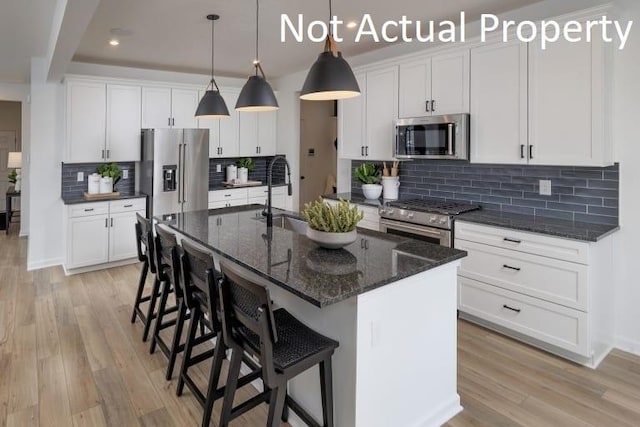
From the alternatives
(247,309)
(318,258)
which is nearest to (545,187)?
(318,258)

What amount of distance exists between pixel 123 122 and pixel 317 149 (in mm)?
3283

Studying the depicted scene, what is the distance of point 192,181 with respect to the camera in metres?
5.38

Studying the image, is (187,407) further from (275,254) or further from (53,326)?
(53,326)

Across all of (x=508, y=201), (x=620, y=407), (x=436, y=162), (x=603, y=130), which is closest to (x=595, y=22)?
(x=603, y=130)

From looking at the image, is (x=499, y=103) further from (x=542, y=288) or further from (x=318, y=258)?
(x=318, y=258)

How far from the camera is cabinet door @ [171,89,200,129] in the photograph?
5531mm

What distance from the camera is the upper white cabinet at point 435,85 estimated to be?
3.61 m

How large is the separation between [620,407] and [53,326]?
13.5ft

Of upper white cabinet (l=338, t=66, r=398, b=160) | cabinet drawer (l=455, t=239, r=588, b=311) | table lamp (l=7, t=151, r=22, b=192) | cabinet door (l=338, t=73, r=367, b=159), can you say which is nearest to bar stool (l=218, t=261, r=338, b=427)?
cabinet drawer (l=455, t=239, r=588, b=311)

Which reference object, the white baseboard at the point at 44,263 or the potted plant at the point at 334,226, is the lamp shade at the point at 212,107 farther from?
the white baseboard at the point at 44,263

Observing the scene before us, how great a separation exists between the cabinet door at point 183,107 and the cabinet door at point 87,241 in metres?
1.60

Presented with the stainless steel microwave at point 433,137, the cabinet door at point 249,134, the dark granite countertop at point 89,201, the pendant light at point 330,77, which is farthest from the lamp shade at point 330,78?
the cabinet door at point 249,134

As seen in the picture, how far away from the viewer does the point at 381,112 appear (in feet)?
14.4

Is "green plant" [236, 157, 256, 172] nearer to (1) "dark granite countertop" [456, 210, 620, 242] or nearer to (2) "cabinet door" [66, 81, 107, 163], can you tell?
(2) "cabinet door" [66, 81, 107, 163]
